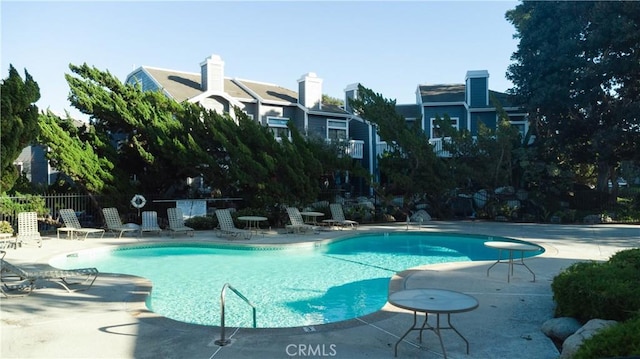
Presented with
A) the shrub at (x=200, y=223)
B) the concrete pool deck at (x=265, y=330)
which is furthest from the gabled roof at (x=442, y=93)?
the concrete pool deck at (x=265, y=330)

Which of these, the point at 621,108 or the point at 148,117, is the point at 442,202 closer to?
the point at 621,108

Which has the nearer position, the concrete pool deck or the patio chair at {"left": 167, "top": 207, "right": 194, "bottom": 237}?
the concrete pool deck

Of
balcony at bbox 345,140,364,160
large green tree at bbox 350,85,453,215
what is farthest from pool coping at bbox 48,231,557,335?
balcony at bbox 345,140,364,160

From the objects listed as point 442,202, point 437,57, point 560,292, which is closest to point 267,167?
point 437,57

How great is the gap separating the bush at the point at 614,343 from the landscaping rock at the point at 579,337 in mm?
337

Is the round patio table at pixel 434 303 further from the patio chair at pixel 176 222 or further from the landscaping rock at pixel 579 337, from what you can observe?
the patio chair at pixel 176 222

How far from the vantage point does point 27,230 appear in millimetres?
13586

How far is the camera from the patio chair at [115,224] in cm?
1562

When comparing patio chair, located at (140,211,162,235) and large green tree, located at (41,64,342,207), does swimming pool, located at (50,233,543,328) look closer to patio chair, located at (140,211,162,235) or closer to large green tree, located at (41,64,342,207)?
patio chair, located at (140,211,162,235)

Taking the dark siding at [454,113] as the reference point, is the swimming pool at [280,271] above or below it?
below

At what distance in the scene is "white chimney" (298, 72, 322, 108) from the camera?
27.0m

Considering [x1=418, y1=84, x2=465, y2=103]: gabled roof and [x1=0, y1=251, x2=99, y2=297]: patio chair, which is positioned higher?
[x1=418, y1=84, x2=465, y2=103]: gabled roof

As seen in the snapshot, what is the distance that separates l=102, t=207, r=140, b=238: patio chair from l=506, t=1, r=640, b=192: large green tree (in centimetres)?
1975

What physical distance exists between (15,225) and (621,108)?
25.7 meters
